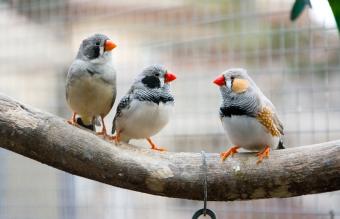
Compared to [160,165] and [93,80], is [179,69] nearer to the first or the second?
[93,80]

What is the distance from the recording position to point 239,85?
1559 millimetres

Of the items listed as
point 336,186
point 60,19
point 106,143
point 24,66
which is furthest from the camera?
point 24,66

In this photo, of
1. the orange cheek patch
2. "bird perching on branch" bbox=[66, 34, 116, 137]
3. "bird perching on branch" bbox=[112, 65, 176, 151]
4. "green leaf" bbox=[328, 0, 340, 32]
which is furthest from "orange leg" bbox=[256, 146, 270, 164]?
"green leaf" bbox=[328, 0, 340, 32]

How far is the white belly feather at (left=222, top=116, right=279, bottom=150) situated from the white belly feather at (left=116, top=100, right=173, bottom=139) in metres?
0.19

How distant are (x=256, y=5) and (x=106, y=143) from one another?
1.31 metres

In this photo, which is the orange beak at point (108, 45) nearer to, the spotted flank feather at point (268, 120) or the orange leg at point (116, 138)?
the orange leg at point (116, 138)

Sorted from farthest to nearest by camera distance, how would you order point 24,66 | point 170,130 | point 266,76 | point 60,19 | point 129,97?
point 24,66 → point 60,19 → point 170,130 → point 266,76 → point 129,97

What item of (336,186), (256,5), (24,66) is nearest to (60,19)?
(24,66)

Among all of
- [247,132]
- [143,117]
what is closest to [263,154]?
[247,132]

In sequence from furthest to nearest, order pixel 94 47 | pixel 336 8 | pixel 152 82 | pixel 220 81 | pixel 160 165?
pixel 94 47, pixel 152 82, pixel 220 81, pixel 160 165, pixel 336 8

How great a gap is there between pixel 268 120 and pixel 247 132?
61 millimetres

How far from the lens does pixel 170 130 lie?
2.74 m

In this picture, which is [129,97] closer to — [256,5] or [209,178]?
[209,178]

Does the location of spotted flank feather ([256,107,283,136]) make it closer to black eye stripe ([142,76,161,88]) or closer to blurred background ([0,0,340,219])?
black eye stripe ([142,76,161,88])
